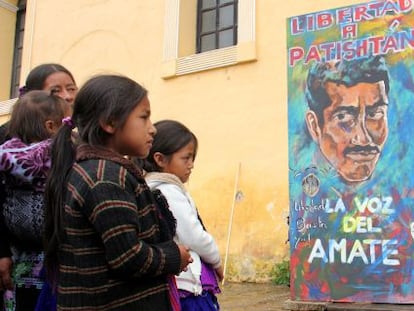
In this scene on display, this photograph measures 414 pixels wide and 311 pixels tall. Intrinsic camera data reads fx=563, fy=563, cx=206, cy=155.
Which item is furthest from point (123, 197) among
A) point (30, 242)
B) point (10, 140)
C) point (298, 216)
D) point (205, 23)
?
point (205, 23)

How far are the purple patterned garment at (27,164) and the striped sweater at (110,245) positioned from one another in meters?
0.42

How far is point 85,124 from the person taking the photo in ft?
5.29

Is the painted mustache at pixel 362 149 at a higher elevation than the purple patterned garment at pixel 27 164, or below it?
higher

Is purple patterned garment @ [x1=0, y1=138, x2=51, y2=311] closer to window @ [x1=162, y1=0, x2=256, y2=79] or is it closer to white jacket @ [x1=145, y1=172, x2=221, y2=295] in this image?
white jacket @ [x1=145, y1=172, x2=221, y2=295]

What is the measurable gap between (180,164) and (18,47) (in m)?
9.39

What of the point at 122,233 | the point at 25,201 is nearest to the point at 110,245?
the point at 122,233

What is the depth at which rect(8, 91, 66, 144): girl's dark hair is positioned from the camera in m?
2.04

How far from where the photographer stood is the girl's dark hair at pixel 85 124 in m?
1.58

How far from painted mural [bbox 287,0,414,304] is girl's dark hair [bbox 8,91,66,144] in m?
2.38

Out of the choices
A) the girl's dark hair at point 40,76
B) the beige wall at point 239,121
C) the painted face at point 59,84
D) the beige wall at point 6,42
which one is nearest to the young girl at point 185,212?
the painted face at point 59,84

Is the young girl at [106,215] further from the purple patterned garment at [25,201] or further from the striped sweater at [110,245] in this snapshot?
the purple patterned garment at [25,201]

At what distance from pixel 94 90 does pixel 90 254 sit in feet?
1.52

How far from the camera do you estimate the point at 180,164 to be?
2.34 metres

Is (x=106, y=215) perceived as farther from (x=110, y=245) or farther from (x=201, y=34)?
(x=201, y=34)
